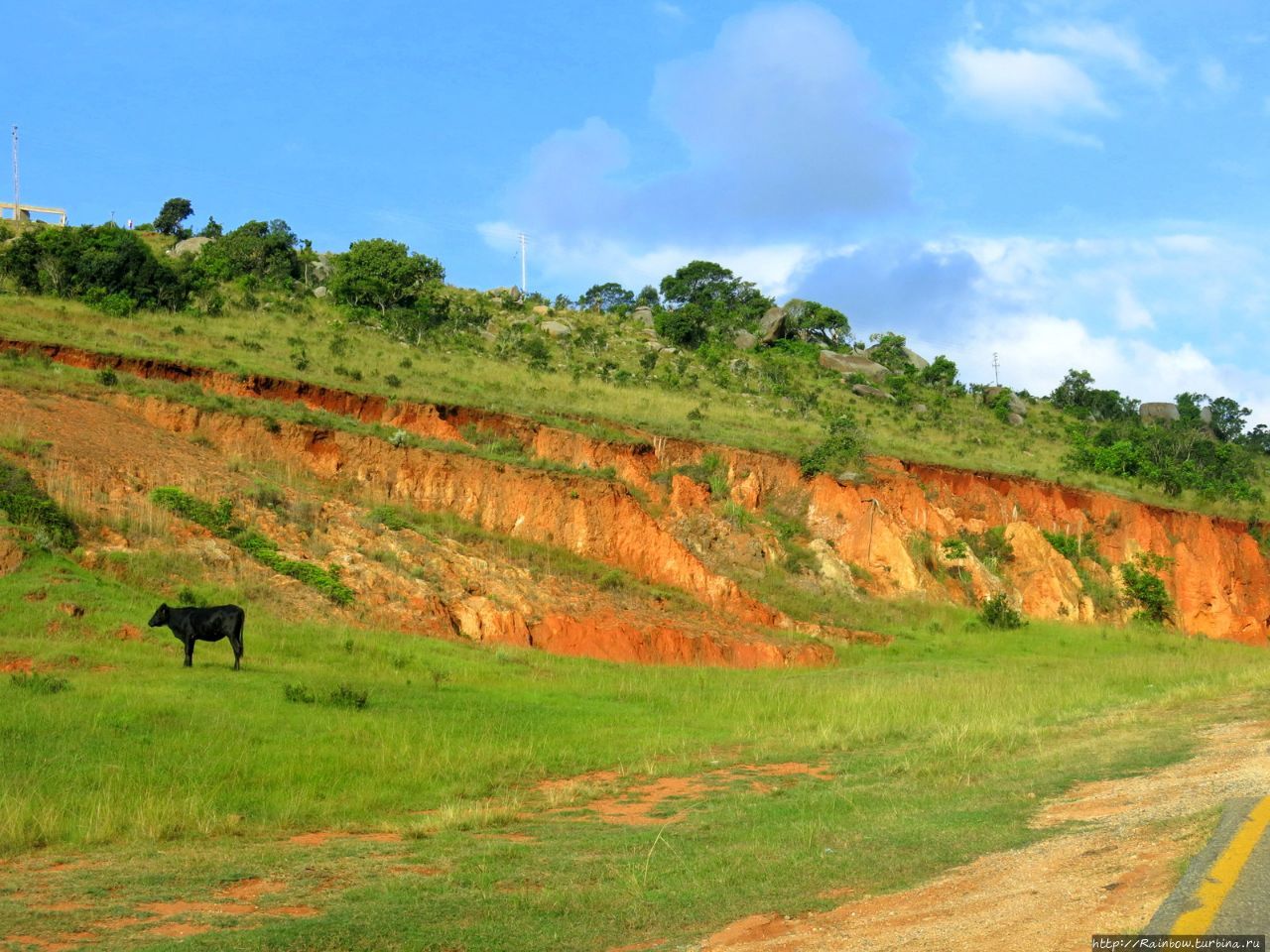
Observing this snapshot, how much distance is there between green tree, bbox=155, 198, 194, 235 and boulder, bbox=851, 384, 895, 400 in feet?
154

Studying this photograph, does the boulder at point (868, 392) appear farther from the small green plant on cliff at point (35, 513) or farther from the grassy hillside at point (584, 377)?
the small green plant on cliff at point (35, 513)

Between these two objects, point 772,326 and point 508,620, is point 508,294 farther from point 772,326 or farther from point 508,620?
point 508,620

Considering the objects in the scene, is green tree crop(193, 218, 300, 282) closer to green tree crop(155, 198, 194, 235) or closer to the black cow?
green tree crop(155, 198, 194, 235)

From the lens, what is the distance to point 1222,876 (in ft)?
26.8

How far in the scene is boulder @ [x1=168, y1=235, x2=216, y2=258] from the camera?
76.9m

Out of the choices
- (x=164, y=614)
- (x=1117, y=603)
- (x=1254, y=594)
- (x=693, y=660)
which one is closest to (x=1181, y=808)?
(x=164, y=614)

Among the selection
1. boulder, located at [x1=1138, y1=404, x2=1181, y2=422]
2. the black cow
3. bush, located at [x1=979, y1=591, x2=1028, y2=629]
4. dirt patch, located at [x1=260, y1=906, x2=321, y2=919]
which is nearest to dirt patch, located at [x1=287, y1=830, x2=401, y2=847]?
dirt patch, located at [x1=260, y1=906, x2=321, y2=919]

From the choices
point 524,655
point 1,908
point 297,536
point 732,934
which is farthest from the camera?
point 297,536

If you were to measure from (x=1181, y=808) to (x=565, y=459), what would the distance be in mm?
35123

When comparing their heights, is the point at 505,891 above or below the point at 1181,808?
below

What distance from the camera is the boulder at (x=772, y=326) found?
94.1 metres

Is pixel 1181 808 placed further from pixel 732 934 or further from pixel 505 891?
pixel 505 891

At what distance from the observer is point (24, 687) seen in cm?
1867

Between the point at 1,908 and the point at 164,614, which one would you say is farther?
the point at 164,614
